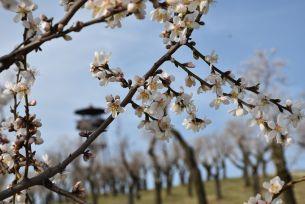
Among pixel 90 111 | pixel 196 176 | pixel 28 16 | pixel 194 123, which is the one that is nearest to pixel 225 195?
pixel 90 111

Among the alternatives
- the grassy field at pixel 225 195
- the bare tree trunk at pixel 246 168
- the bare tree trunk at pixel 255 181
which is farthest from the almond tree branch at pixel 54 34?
the bare tree trunk at pixel 246 168

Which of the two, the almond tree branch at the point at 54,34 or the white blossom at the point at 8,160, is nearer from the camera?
the almond tree branch at the point at 54,34

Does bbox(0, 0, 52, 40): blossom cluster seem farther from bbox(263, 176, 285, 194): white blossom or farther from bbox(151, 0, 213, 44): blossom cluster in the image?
bbox(263, 176, 285, 194): white blossom

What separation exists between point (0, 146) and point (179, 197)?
154ft

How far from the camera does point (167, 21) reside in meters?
3.02

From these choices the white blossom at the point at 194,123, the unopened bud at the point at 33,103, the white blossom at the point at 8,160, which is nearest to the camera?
the unopened bud at the point at 33,103

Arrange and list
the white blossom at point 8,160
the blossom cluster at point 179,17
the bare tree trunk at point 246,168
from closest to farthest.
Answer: the blossom cluster at point 179,17 < the white blossom at point 8,160 < the bare tree trunk at point 246,168

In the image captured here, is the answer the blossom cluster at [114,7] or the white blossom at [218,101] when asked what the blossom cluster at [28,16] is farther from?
the white blossom at [218,101]

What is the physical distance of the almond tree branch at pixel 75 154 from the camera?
2852mm

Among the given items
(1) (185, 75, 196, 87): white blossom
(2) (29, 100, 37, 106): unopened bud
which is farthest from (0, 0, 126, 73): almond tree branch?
(1) (185, 75, 196, 87): white blossom

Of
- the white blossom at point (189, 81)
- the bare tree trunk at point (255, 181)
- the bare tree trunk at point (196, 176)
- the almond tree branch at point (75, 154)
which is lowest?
the almond tree branch at point (75, 154)

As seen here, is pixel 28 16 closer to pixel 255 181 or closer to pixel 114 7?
pixel 114 7

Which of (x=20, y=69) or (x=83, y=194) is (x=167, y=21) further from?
(x=83, y=194)

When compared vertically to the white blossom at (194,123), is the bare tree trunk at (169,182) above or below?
above
